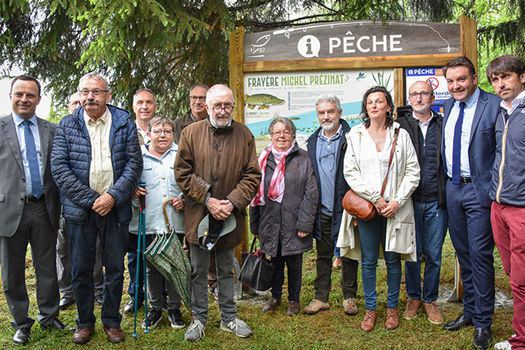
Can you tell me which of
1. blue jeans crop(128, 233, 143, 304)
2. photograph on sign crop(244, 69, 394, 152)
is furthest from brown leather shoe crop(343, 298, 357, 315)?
blue jeans crop(128, 233, 143, 304)

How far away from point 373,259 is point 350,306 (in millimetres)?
691

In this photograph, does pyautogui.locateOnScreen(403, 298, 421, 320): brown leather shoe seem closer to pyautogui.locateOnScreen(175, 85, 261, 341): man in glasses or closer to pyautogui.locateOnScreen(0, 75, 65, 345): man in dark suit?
pyautogui.locateOnScreen(175, 85, 261, 341): man in glasses

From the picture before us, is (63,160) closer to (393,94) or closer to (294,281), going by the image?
(294,281)

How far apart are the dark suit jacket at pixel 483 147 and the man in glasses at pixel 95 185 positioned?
283 cm

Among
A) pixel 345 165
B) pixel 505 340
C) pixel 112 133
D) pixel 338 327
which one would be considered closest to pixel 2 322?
pixel 112 133

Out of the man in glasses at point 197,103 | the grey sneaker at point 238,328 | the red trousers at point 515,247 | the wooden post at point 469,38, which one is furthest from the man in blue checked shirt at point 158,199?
the wooden post at point 469,38

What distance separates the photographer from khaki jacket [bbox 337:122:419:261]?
13.2 feet

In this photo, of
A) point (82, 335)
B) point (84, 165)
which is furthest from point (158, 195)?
point (82, 335)

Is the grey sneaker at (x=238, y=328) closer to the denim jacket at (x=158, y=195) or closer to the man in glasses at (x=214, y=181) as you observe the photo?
the man in glasses at (x=214, y=181)

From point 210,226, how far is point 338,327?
153 cm

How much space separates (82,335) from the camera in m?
3.97

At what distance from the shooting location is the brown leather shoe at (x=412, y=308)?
14.5ft

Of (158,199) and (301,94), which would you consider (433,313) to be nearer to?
(301,94)

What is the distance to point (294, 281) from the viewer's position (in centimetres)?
463
